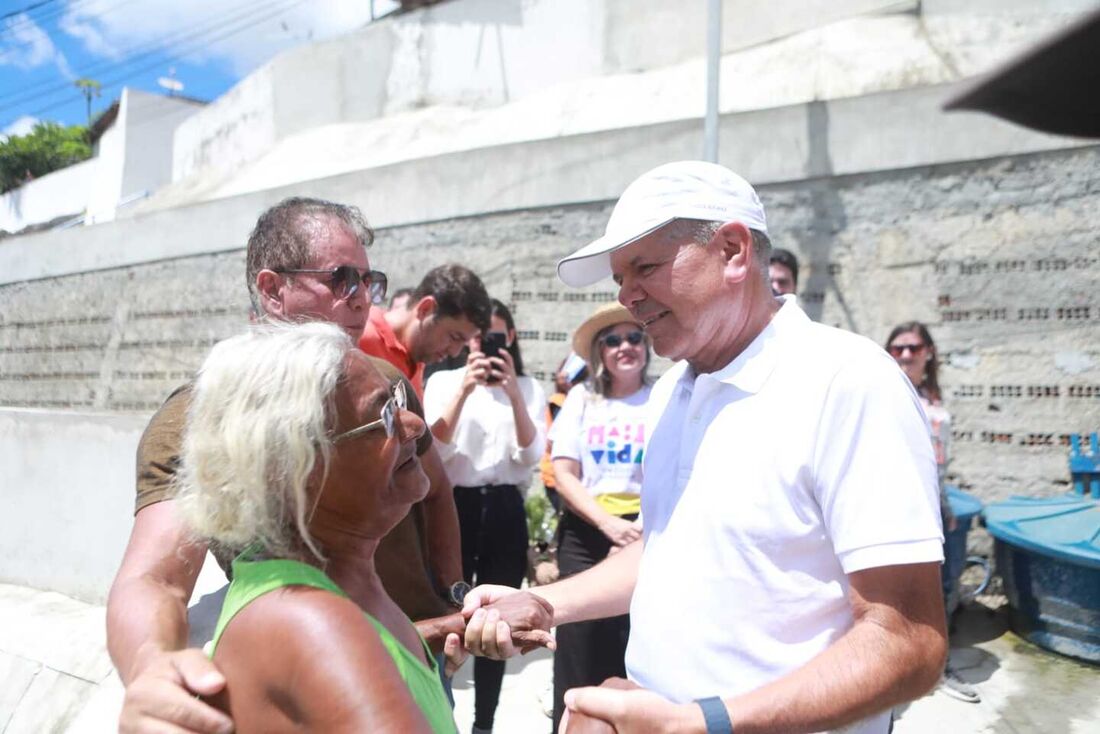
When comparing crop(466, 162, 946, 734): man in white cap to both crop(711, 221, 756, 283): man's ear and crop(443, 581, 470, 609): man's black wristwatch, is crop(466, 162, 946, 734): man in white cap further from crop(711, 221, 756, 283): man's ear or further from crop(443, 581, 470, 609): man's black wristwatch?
crop(443, 581, 470, 609): man's black wristwatch

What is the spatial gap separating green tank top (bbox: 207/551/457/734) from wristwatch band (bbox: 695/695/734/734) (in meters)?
0.43

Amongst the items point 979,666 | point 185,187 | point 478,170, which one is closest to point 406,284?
point 478,170

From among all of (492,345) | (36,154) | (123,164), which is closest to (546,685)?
(492,345)

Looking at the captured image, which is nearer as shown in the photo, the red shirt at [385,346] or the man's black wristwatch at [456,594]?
the man's black wristwatch at [456,594]

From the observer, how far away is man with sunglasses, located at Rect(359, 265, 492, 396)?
3014 millimetres

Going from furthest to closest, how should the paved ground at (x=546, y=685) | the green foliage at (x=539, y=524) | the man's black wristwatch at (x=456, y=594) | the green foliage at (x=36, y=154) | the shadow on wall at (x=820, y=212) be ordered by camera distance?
the green foliage at (x=36, y=154), the green foliage at (x=539, y=524), the shadow on wall at (x=820, y=212), the paved ground at (x=546, y=685), the man's black wristwatch at (x=456, y=594)

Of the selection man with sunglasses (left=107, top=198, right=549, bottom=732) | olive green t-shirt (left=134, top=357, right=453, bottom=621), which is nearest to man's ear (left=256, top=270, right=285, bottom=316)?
man with sunglasses (left=107, top=198, right=549, bottom=732)

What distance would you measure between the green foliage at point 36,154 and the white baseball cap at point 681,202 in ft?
132

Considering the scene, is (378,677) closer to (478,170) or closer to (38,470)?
(38,470)

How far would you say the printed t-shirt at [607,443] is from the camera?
3486 millimetres

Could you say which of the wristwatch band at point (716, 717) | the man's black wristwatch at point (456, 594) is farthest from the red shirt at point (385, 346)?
the wristwatch band at point (716, 717)

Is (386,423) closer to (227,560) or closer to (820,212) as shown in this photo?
(227,560)

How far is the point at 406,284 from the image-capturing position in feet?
24.5

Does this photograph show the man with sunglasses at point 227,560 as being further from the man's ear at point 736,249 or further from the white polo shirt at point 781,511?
the man's ear at point 736,249
